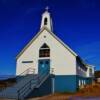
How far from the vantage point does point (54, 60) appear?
118 ft

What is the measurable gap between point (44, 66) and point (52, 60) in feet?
4.54

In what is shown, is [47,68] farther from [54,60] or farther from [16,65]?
[16,65]

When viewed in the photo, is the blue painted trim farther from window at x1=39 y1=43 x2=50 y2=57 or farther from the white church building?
window at x1=39 y1=43 x2=50 y2=57

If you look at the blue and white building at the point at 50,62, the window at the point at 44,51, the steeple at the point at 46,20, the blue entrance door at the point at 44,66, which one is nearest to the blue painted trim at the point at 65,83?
the blue and white building at the point at 50,62

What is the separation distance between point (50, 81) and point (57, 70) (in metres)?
1.82

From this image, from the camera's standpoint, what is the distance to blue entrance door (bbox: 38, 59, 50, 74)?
3628 cm

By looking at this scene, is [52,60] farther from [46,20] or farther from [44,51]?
[46,20]

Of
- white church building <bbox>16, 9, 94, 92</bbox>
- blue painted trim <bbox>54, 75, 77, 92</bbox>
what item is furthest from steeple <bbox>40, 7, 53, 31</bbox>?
blue painted trim <bbox>54, 75, 77, 92</bbox>

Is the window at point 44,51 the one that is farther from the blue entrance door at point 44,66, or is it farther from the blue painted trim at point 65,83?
the blue painted trim at point 65,83

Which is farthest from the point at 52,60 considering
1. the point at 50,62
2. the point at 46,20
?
the point at 46,20

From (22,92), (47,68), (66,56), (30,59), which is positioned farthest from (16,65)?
(22,92)

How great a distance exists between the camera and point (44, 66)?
36.6 m

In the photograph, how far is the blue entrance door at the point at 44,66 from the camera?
36281 mm

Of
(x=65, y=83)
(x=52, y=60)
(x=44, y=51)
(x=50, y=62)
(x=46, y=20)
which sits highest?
(x=46, y=20)
